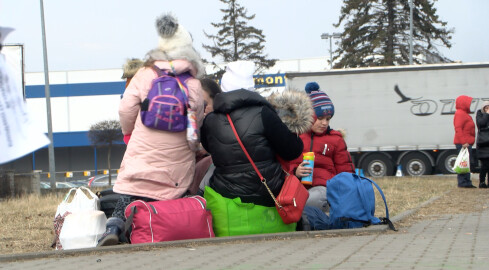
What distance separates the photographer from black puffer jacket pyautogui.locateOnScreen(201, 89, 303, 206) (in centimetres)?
620

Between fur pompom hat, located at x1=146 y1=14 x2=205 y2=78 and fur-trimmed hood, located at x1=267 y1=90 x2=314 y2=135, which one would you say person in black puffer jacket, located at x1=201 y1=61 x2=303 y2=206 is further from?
fur pompom hat, located at x1=146 y1=14 x2=205 y2=78

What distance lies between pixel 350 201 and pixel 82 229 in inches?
98.7

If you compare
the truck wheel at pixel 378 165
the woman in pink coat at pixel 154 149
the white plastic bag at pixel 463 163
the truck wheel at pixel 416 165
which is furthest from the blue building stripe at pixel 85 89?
the woman in pink coat at pixel 154 149

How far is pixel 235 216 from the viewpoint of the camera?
247 inches

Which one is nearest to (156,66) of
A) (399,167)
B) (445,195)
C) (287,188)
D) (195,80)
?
(195,80)

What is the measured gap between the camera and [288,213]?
6266mm

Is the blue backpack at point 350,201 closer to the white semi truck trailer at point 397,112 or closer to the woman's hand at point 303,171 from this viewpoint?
the woman's hand at point 303,171

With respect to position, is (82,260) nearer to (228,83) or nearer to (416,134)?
(228,83)

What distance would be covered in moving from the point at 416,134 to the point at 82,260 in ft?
71.8

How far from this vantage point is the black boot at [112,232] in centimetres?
576

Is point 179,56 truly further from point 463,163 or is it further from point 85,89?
point 85,89

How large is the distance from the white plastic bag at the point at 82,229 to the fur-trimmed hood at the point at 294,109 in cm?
194

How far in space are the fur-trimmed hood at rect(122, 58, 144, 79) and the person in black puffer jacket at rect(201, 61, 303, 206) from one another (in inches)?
48.1

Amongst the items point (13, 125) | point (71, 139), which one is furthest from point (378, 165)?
point (71, 139)
